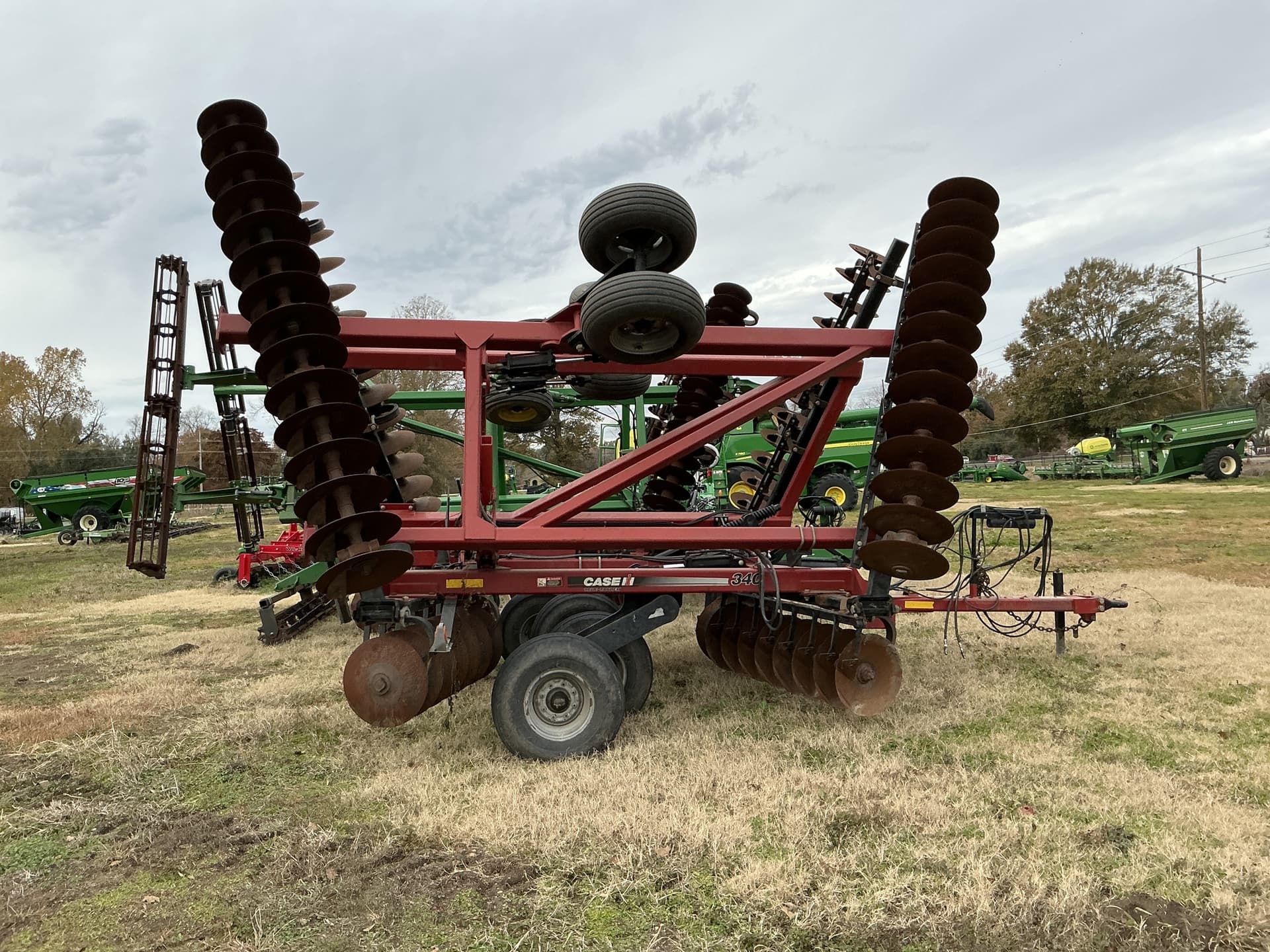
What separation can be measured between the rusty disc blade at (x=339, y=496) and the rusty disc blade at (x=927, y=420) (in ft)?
8.65

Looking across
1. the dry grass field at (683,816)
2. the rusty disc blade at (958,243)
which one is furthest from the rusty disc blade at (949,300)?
the dry grass field at (683,816)

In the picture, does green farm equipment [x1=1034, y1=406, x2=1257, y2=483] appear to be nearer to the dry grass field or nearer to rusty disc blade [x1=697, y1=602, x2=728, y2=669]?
the dry grass field

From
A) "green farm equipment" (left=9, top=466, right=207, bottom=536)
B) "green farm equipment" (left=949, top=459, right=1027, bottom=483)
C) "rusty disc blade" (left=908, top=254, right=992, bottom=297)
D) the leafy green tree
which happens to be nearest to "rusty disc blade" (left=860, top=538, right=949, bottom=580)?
"rusty disc blade" (left=908, top=254, right=992, bottom=297)

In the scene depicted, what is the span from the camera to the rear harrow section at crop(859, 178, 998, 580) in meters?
4.07

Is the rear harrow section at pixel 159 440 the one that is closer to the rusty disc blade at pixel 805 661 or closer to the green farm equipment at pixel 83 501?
the rusty disc blade at pixel 805 661

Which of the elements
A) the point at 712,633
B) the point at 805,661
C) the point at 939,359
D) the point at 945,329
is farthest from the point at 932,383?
the point at 712,633

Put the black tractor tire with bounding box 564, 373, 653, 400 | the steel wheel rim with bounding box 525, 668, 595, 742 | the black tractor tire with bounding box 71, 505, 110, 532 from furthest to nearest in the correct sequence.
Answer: the black tractor tire with bounding box 71, 505, 110, 532 < the black tractor tire with bounding box 564, 373, 653, 400 < the steel wheel rim with bounding box 525, 668, 595, 742

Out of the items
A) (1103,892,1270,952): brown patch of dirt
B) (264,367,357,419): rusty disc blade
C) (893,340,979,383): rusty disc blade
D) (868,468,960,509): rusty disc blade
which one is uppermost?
(893,340,979,383): rusty disc blade

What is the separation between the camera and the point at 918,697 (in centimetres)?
505

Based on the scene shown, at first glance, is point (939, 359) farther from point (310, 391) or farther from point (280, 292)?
point (280, 292)

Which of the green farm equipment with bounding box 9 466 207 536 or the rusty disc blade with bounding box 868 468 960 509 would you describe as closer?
the rusty disc blade with bounding box 868 468 960 509

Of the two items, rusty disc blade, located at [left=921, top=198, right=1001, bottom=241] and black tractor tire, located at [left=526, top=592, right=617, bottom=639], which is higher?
rusty disc blade, located at [left=921, top=198, right=1001, bottom=241]

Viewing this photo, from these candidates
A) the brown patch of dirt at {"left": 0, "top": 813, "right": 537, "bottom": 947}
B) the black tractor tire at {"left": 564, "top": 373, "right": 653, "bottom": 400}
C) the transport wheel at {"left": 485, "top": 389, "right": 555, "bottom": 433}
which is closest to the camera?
the brown patch of dirt at {"left": 0, "top": 813, "right": 537, "bottom": 947}

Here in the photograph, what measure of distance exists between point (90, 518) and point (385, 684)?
25400 mm
